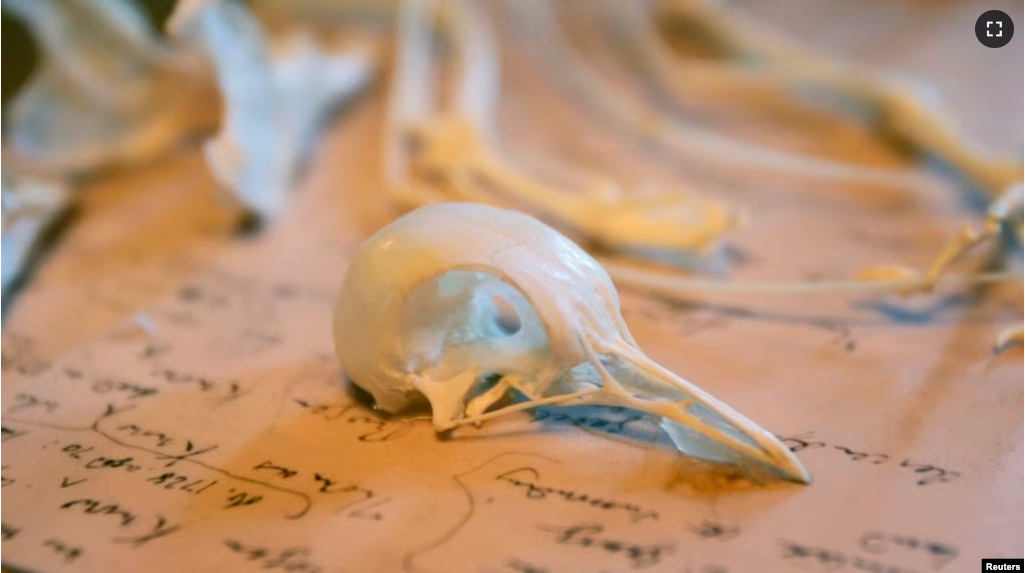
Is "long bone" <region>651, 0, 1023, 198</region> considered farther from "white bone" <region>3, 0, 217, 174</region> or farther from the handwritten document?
"white bone" <region>3, 0, 217, 174</region>

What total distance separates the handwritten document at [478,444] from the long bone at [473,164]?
4 centimetres

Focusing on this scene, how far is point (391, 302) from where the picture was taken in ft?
1.18

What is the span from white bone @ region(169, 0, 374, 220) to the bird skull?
21 centimetres

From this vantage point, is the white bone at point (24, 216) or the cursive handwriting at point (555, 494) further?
the white bone at point (24, 216)

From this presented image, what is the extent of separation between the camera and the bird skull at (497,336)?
0.34 m

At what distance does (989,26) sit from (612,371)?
0.58 m

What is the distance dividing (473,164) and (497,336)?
24cm

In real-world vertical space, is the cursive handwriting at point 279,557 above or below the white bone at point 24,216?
below

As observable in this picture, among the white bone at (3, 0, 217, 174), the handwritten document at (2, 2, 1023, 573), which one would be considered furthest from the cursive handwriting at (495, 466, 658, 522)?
the white bone at (3, 0, 217, 174)

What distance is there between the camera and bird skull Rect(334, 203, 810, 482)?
0.34 meters

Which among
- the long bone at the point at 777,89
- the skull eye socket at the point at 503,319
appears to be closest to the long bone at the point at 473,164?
the long bone at the point at 777,89

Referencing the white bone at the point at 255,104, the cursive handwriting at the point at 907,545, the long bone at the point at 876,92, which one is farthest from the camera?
the white bone at the point at 255,104

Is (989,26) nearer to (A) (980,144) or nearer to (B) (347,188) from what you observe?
(A) (980,144)

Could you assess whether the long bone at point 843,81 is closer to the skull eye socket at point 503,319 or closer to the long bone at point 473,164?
the long bone at point 473,164
